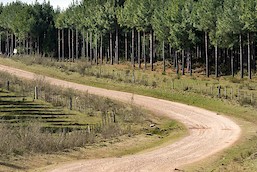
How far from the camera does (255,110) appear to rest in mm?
38062

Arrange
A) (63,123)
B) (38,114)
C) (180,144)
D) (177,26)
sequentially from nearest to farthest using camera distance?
(180,144) → (63,123) → (38,114) → (177,26)

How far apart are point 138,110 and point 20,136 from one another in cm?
1661

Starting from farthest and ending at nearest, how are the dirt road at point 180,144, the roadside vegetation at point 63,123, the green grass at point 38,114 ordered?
1. the green grass at point 38,114
2. the roadside vegetation at point 63,123
3. the dirt road at point 180,144

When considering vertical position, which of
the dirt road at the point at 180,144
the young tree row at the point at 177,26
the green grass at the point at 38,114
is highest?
the young tree row at the point at 177,26

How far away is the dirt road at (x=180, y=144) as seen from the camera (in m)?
19.3

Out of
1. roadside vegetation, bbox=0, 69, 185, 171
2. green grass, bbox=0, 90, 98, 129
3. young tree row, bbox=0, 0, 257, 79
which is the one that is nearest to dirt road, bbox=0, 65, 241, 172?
roadside vegetation, bbox=0, 69, 185, 171

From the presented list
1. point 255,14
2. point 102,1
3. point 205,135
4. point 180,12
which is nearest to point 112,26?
point 102,1

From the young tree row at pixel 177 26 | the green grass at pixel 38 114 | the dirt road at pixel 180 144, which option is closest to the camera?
the dirt road at pixel 180 144

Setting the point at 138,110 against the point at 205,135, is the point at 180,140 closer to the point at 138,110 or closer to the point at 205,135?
the point at 205,135

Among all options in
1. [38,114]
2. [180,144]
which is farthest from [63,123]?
[180,144]

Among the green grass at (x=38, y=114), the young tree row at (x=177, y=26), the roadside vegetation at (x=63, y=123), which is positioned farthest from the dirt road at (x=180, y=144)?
the young tree row at (x=177, y=26)

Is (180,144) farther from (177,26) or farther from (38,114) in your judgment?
(177,26)

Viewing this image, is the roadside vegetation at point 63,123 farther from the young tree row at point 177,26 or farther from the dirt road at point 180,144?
the young tree row at point 177,26

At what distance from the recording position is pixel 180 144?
25.2m
